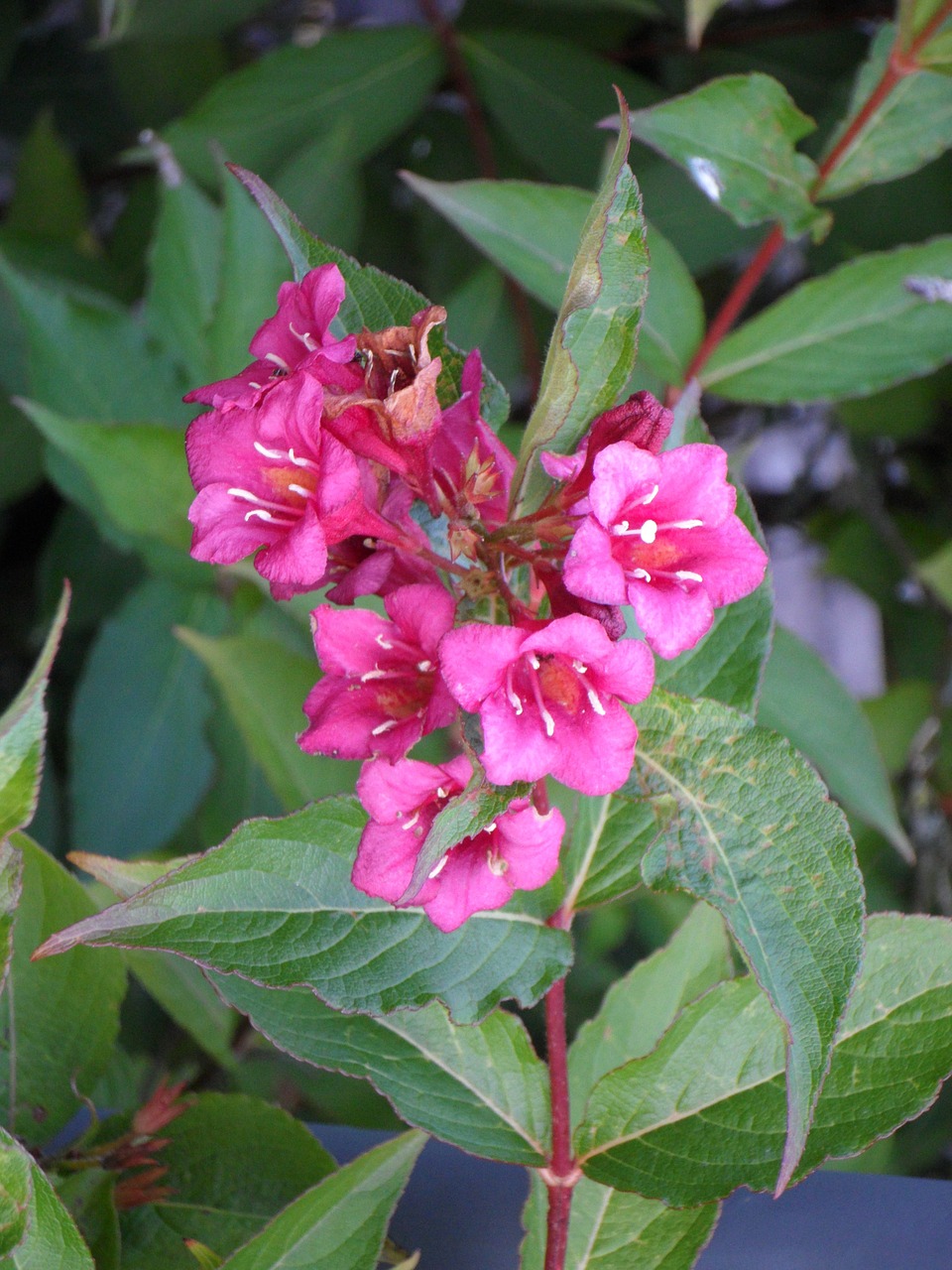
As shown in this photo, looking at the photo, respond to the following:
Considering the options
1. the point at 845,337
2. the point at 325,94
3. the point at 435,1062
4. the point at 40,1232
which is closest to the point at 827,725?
the point at 845,337

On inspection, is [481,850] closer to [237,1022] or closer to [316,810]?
[316,810]

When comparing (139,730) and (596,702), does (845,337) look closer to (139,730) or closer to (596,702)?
(596,702)

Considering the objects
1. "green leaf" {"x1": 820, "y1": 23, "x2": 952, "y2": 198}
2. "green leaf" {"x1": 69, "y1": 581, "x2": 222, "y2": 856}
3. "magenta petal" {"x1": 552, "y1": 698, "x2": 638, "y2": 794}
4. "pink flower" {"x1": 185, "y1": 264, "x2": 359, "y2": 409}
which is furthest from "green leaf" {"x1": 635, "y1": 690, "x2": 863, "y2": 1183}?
"green leaf" {"x1": 69, "y1": 581, "x2": 222, "y2": 856}

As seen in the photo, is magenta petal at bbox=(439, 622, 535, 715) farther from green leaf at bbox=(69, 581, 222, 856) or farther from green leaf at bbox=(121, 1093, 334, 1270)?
green leaf at bbox=(69, 581, 222, 856)

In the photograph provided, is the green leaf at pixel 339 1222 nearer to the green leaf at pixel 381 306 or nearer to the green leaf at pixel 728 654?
the green leaf at pixel 728 654

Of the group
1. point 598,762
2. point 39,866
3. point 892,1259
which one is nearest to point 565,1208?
point 892,1259

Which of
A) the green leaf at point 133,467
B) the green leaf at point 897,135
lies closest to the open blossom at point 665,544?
the green leaf at point 897,135

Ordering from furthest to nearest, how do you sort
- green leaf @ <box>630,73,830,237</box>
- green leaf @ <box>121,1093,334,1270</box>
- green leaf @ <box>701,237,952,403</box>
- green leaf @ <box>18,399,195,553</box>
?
green leaf @ <box>18,399,195,553</box>
green leaf @ <box>701,237,952,403</box>
green leaf @ <box>630,73,830,237</box>
green leaf @ <box>121,1093,334,1270</box>
